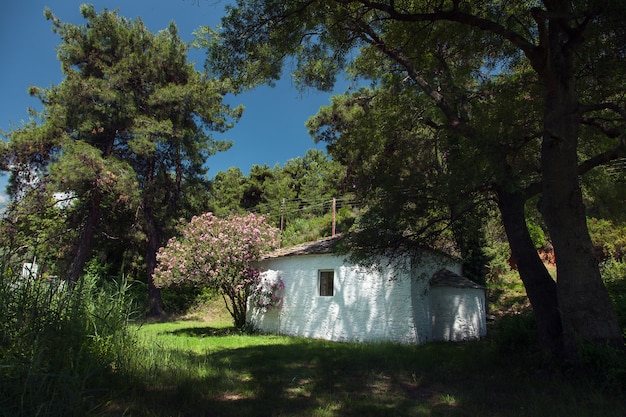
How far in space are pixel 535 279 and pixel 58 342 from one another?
736cm

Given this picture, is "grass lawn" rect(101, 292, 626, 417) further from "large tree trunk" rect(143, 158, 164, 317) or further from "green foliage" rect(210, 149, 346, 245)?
"green foliage" rect(210, 149, 346, 245)

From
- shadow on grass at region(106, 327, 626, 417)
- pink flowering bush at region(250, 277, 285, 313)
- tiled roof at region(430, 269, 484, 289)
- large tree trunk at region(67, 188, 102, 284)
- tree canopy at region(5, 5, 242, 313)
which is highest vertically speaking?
tree canopy at region(5, 5, 242, 313)

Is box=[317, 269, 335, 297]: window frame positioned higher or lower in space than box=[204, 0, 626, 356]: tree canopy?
lower

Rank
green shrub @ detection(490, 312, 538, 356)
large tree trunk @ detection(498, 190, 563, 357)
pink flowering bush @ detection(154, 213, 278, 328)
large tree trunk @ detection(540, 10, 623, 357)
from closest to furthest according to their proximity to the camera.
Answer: large tree trunk @ detection(540, 10, 623, 357), large tree trunk @ detection(498, 190, 563, 357), green shrub @ detection(490, 312, 538, 356), pink flowering bush @ detection(154, 213, 278, 328)

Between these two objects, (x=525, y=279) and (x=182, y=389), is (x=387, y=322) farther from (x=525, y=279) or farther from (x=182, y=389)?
(x=182, y=389)

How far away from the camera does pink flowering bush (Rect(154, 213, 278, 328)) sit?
13641mm

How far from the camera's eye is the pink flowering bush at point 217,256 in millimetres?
13641

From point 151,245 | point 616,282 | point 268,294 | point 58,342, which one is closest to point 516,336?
point 616,282

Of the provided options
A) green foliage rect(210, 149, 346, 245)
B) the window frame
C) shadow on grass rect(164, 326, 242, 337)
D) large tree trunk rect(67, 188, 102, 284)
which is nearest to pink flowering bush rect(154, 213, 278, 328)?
shadow on grass rect(164, 326, 242, 337)

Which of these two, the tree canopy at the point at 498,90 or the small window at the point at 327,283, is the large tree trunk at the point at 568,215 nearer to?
the tree canopy at the point at 498,90

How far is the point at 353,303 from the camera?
39.8ft

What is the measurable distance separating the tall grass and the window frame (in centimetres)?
771

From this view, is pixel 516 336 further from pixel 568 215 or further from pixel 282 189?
pixel 282 189

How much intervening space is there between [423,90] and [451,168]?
2158mm
